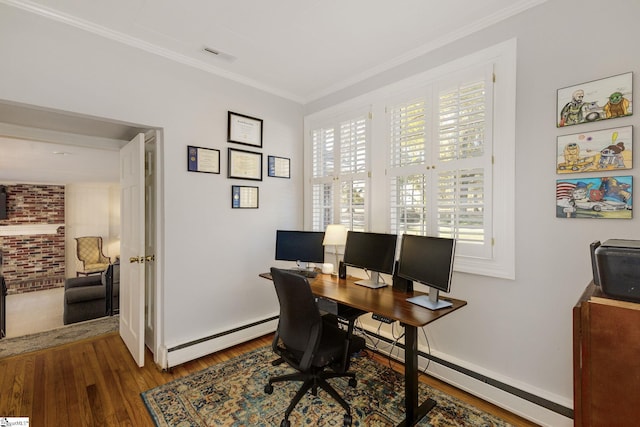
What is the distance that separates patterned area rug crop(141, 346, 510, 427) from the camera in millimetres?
1884

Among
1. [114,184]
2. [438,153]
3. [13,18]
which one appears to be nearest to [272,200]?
[438,153]

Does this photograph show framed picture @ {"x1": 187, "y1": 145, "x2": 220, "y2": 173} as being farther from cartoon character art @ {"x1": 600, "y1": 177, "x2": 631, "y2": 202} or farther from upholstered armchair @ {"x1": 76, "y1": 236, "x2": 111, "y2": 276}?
upholstered armchair @ {"x1": 76, "y1": 236, "x2": 111, "y2": 276}

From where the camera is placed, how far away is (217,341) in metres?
2.81

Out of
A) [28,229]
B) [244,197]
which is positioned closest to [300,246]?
[244,197]

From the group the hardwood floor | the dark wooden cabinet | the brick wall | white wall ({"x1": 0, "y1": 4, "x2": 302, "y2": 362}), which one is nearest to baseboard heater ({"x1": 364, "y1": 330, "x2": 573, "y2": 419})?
the hardwood floor

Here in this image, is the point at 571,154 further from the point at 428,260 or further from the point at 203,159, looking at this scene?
the point at 203,159

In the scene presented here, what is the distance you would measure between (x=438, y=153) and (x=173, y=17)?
7.08 ft

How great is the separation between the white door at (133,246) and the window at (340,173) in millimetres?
1719

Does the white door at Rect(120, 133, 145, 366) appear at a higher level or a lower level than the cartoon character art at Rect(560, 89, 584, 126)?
lower

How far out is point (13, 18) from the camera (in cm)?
186

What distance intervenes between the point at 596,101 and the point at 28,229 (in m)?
9.88

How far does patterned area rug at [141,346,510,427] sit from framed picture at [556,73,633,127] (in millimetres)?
→ 1914

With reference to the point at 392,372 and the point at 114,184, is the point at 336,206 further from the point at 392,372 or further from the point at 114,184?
the point at 114,184

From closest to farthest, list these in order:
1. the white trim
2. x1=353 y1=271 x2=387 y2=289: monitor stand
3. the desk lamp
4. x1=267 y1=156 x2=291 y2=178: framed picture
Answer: x1=353 y1=271 x2=387 y2=289: monitor stand
the desk lamp
x1=267 y1=156 x2=291 y2=178: framed picture
the white trim
